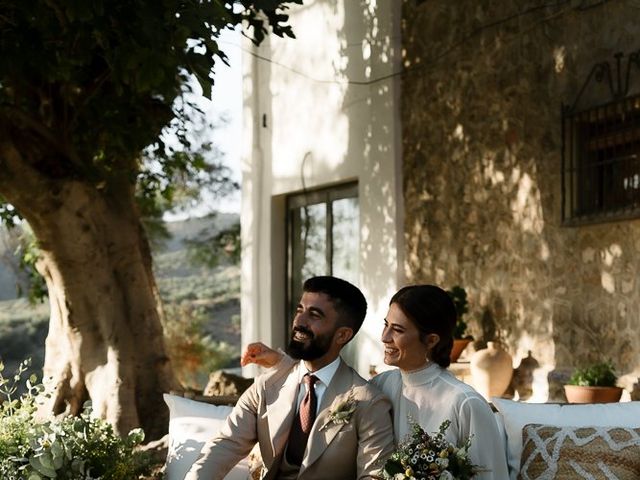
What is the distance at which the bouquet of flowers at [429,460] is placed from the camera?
133 inches

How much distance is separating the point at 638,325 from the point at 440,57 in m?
3.09

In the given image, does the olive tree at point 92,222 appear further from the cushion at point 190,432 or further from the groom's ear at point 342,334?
the groom's ear at point 342,334

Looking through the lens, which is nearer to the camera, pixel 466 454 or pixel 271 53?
pixel 466 454

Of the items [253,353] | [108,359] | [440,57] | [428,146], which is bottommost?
[108,359]

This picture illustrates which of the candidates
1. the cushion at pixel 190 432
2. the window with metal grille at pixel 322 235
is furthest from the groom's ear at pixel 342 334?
the window with metal grille at pixel 322 235

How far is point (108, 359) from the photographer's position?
944 centimetres

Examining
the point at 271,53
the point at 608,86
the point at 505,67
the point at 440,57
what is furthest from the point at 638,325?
the point at 271,53

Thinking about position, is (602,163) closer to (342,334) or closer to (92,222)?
(342,334)

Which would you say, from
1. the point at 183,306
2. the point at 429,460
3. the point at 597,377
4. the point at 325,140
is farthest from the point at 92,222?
the point at 183,306

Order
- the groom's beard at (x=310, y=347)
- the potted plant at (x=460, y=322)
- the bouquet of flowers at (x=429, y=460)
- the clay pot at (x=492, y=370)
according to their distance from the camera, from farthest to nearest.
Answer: the potted plant at (x=460, y=322) < the clay pot at (x=492, y=370) < the groom's beard at (x=310, y=347) < the bouquet of flowers at (x=429, y=460)

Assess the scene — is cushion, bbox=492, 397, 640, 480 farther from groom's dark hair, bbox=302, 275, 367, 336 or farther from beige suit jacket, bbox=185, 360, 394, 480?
groom's dark hair, bbox=302, 275, 367, 336

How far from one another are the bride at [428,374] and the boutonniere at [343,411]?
0.51ft

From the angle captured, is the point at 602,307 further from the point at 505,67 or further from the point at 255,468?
the point at 255,468

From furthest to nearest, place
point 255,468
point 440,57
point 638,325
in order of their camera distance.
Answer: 1. point 440,57
2. point 638,325
3. point 255,468
